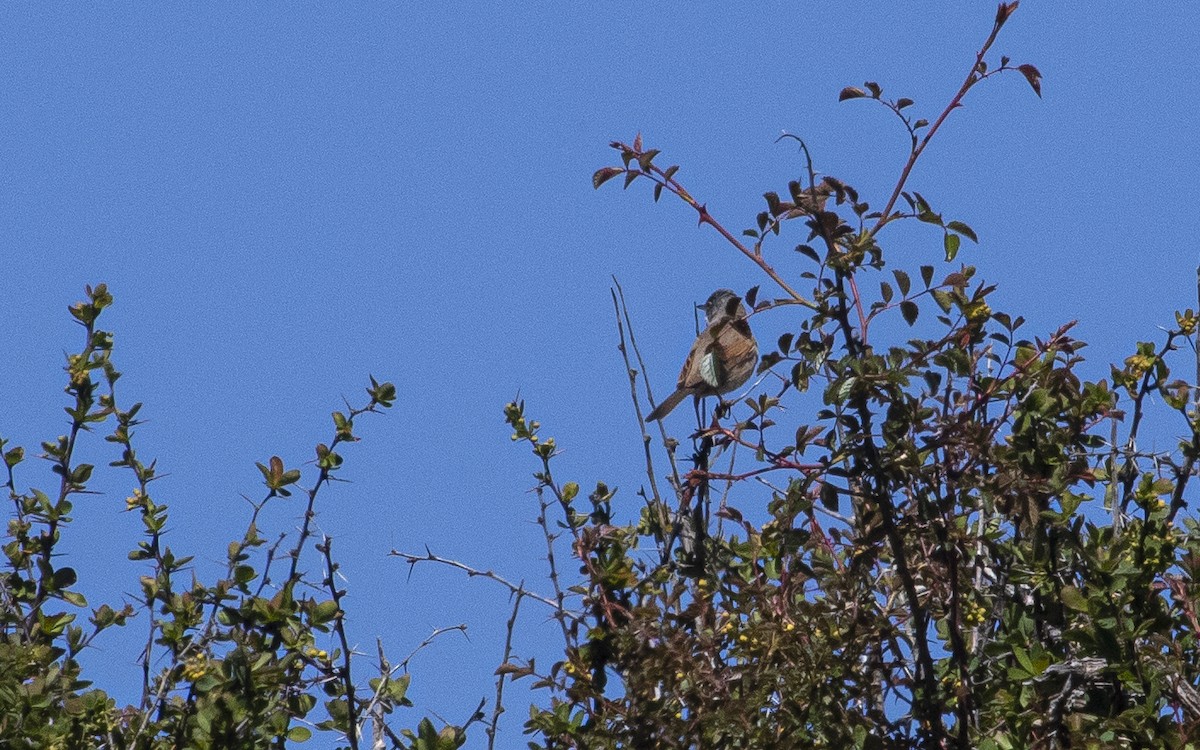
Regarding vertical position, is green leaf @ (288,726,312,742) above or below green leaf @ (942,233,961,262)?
below

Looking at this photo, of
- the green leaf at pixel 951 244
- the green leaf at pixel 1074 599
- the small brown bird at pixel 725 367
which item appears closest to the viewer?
the green leaf at pixel 1074 599

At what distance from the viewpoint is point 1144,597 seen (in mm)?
3699

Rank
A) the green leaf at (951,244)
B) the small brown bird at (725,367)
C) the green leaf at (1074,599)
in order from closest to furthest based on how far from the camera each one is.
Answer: the green leaf at (1074,599), the green leaf at (951,244), the small brown bird at (725,367)

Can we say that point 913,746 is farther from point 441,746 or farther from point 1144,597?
point 441,746

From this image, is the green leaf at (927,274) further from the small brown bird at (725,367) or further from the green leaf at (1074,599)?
the small brown bird at (725,367)

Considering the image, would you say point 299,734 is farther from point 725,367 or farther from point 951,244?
point 725,367

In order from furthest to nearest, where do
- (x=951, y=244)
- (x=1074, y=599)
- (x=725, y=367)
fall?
(x=725, y=367) → (x=951, y=244) → (x=1074, y=599)

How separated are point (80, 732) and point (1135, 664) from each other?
2942mm

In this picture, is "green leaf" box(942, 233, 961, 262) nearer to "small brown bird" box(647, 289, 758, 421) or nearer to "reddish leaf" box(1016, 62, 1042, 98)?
"reddish leaf" box(1016, 62, 1042, 98)

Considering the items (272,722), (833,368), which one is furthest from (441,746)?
(833,368)

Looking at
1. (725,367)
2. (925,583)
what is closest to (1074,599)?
(925,583)

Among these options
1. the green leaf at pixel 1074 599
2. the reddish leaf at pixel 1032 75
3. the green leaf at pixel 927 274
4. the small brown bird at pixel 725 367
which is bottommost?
the green leaf at pixel 1074 599

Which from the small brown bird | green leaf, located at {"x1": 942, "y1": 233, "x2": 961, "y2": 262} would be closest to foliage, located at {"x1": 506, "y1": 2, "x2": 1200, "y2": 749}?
green leaf, located at {"x1": 942, "y1": 233, "x2": 961, "y2": 262}

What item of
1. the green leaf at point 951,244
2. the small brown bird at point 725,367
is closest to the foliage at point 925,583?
the green leaf at point 951,244
